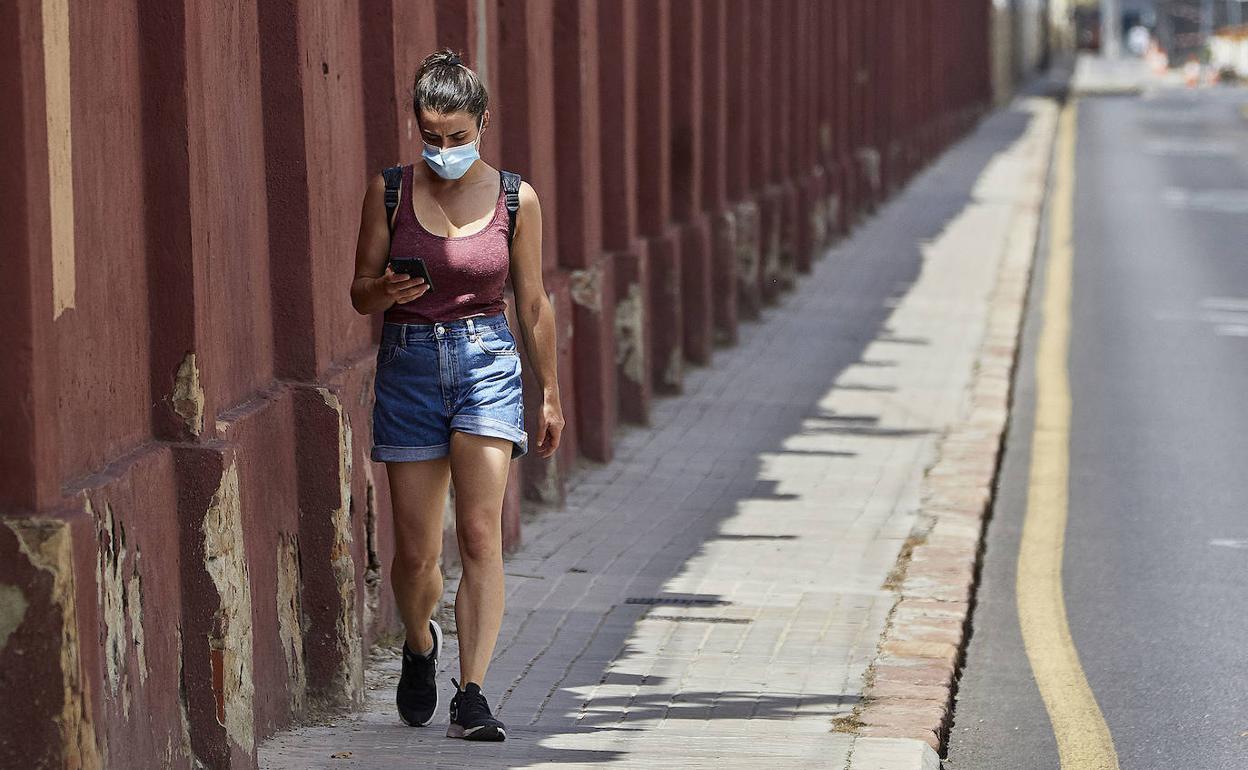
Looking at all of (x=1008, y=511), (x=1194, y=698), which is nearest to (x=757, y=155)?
(x=1008, y=511)

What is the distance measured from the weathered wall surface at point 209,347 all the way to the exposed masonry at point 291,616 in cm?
1

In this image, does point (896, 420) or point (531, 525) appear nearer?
point (531, 525)

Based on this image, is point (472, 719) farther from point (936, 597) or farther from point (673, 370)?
point (673, 370)

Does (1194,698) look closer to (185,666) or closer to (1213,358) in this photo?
(185,666)

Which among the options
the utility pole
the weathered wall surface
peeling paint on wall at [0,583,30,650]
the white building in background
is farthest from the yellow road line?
the utility pole

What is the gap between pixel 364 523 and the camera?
22.7 feet

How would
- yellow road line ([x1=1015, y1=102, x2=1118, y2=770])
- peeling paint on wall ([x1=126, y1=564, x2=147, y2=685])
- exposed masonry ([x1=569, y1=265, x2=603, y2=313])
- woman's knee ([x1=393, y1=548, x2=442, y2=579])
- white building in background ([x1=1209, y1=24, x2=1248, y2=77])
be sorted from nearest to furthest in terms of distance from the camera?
peeling paint on wall ([x1=126, y1=564, x2=147, y2=685]) < woman's knee ([x1=393, y1=548, x2=442, y2=579]) < yellow road line ([x1=1015, y1=102, x2=1118, y2=770]) < exposed masonry ([x1=569, y1=265, x2=603, y2=313]) < white building in background ([x1=1209, y1=24, x2=1248, y2=77])

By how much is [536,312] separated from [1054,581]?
11.2 feet

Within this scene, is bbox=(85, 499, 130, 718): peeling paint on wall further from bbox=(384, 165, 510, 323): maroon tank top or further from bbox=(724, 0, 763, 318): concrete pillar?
bbox=(724, 0, 763, 318): concrete pillar

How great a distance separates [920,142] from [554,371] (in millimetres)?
30249

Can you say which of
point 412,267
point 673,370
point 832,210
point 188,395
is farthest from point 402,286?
point 832,210

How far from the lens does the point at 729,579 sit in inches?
332

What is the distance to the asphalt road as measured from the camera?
6664 millimetres

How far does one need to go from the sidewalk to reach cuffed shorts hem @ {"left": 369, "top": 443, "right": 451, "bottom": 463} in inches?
29.4
